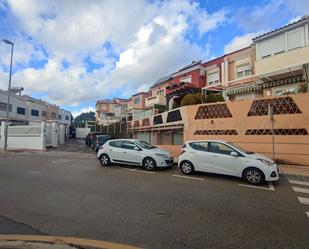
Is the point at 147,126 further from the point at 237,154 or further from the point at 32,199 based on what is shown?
the point at 32,199

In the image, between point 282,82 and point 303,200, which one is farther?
point 282,82

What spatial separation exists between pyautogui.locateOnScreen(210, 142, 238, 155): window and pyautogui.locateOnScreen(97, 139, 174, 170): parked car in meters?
2.81

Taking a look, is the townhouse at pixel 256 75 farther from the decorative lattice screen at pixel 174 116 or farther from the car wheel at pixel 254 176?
the car wheel at pixel 254 176

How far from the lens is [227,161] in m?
10.4

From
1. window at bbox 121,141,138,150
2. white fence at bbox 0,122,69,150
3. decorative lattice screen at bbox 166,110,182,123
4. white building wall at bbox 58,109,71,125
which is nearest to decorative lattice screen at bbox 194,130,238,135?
decorative lattice screen at bbox 166,110,182,123

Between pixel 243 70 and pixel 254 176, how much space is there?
18572 mm

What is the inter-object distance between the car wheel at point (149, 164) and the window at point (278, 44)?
14.1m

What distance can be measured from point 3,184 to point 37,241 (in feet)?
19.6

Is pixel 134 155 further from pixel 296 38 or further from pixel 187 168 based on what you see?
pixel 296 38

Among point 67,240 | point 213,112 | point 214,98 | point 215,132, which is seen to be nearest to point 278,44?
point 214,98

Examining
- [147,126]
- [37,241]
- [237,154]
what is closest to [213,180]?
[237,154]

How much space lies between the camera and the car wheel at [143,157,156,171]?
12.8m

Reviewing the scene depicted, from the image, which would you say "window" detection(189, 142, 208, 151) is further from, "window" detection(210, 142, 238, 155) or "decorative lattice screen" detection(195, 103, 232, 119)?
"decorative lattice screen" detection(195, 103, 232, 119)

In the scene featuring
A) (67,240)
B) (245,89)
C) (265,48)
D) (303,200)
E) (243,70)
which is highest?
(265,48)
